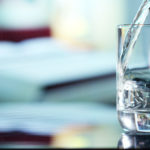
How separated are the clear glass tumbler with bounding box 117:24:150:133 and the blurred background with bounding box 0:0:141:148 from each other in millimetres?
42

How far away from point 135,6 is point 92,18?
1.70 ft

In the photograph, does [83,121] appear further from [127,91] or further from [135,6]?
[135,6]

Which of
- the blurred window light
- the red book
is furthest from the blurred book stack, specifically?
the blurred window light

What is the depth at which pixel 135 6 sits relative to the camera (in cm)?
461

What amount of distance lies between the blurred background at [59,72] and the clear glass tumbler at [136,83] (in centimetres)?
4

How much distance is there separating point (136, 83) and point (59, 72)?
245 cm

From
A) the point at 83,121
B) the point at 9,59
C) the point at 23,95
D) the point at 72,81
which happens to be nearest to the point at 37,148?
the point at 83,121

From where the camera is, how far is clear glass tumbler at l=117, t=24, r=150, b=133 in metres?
0.54

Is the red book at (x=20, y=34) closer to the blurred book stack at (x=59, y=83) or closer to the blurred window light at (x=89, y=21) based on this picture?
the blurred window light at (x=89, y=21)

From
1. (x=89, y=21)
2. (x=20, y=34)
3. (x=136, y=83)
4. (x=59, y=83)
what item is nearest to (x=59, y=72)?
(x=59, y=83)

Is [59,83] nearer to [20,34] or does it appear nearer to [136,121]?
[20,34]

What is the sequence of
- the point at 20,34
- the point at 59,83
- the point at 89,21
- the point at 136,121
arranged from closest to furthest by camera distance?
the point at 136,121
the point at 59,83
the point at 20,34
the point at 89,21

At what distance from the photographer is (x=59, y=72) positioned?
3.00m

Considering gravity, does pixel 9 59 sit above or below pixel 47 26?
below
